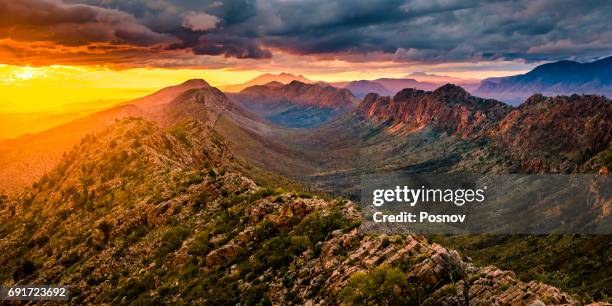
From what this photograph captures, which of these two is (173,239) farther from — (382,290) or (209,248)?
(382,290)

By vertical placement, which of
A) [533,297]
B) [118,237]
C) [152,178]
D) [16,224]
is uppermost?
[533,297]

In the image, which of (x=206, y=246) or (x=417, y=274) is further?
(x=206, y=246)

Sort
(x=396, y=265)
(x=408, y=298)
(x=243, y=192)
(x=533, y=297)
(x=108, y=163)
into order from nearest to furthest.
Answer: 1. (x=533, y=297)
2. (x=408, y=298)
3. (x=396, y=265)
4. (x=243, y=192)
5. (x=108, y=163)

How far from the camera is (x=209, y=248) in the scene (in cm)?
5869

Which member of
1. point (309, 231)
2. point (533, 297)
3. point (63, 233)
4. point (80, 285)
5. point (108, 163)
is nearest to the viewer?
point (533, 297)

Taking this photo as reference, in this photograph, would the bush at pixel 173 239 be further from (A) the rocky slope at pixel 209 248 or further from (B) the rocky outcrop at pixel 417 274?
(B) the rocky outcrop at pixel 417 274

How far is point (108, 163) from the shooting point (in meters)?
104

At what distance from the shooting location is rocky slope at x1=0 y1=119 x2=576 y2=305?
36.3 m

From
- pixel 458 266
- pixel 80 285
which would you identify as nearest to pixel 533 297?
pixel 458 266

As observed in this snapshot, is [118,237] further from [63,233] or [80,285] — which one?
[63,233]

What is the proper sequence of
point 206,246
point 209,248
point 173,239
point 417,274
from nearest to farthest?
point 417,274 → point 209,248 → point 206,246 → point 173,239

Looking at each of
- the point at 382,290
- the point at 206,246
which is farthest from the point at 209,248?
the point at 382,290

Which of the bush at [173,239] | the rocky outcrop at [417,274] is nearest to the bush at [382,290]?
the rocky outcrop at [417,274]

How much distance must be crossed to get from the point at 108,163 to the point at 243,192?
1942 inches
